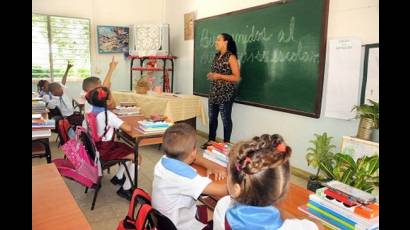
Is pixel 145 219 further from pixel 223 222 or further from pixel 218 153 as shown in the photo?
pixel 218 153

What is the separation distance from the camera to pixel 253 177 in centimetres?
94

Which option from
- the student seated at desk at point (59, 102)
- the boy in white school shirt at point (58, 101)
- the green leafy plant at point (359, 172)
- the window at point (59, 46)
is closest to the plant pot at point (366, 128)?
the green leafy plant at point (359, 172)

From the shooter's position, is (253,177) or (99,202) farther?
(99,202)

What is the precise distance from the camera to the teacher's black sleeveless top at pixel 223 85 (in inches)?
154

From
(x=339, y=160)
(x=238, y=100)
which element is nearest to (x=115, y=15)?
(x=238, y=100)

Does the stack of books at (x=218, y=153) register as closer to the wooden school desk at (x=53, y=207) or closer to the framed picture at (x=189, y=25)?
the wooden school desk at (x=53, y=207)

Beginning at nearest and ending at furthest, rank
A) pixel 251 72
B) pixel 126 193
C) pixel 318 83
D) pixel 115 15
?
pixel 126 193, pixel 318 83, pixel 251 72, pixel 115 15

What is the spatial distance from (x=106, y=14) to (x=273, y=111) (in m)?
3.69

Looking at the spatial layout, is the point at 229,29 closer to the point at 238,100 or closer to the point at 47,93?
the point at 238,100

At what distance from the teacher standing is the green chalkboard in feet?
0.71

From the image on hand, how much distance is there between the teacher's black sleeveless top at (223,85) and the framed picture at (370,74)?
5.28ft

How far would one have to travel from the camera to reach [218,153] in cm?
184

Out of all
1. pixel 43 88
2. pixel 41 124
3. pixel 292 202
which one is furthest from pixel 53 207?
pixel 43 88
